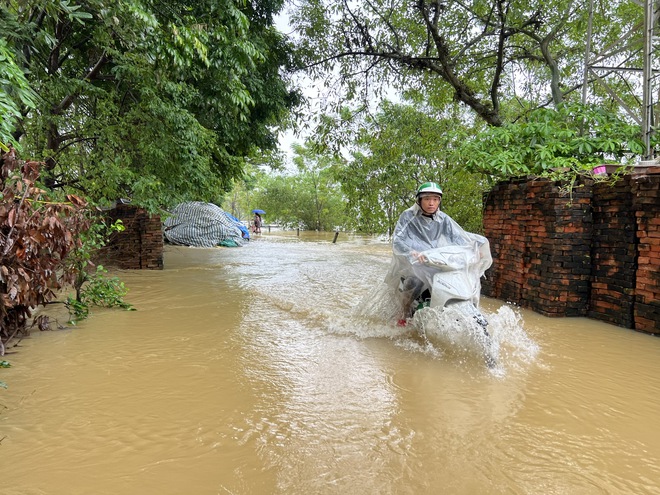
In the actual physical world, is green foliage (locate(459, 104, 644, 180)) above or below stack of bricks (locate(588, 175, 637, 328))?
above

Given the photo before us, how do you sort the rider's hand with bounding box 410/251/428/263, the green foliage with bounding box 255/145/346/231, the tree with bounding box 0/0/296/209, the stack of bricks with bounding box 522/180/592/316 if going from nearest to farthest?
the rider's hand with bounding box 410/251/428/263, the tree with bounding box 0/0/296/209, the stack of bricks with bounding box 522/180/592/316, the green foliage with bounding box 255/145/346/231

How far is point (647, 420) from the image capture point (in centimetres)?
279

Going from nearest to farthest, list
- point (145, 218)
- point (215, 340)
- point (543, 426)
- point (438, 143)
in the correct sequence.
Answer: point (543, 426)
point (215, 340)
point (145, 218)
point (438, 143)

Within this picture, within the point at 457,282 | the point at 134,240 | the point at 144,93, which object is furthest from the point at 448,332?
the point at 134,240

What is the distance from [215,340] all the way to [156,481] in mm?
2485

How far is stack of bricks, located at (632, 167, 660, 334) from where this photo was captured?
177 inches

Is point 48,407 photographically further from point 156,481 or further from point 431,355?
point 431,355

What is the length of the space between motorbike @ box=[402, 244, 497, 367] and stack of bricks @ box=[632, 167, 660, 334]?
201 cm

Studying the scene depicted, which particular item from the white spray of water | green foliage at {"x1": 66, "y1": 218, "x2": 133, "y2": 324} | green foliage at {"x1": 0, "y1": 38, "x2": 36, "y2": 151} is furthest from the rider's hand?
green foliage at {"x1": 66, "y1": 218, "x2": 133, "y2": 324}

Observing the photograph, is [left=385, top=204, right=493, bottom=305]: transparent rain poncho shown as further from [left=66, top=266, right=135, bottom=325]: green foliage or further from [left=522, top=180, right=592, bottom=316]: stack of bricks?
[left=66, top=266, right=135, bottom=325]: green foliage

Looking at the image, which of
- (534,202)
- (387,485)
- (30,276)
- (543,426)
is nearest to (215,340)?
(30,276)

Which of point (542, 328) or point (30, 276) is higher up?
point (30, 276)

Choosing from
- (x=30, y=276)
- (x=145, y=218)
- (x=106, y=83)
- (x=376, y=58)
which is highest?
(x=376, y=58)

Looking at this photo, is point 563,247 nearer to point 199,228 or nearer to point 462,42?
point 462,42
